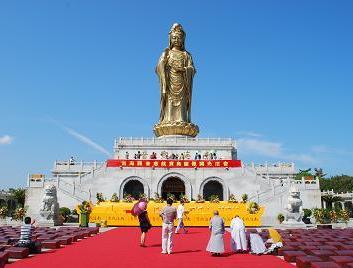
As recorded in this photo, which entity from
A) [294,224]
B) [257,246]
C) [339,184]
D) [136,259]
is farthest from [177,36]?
[136,259]

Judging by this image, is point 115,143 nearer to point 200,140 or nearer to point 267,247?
point 200,140

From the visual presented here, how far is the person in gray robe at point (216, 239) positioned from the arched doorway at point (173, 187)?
85.2 feet

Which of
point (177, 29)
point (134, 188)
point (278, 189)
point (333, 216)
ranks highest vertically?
point (177, 29)

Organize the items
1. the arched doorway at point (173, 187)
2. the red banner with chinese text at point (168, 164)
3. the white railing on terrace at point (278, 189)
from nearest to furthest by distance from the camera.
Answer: the white railing on terrace at point (278, 189)
the red banner with chinese text at point (168, 164)
the arched doorway at point (173, 187)

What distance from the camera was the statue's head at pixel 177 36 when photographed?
47750 mm

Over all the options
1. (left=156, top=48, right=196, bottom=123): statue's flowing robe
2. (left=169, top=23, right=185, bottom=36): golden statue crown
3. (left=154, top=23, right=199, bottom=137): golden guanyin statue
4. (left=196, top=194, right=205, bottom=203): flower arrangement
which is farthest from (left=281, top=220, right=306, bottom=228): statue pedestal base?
(left=169, top=23, right=185, bottom=36): golden statue crown

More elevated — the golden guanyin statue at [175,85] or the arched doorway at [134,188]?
the golden guanyin statue at [175,85]

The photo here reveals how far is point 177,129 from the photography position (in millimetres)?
44688

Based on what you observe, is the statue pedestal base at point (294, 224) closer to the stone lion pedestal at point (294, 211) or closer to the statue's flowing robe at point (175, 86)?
the stone lion pedestal at point (294, 211)

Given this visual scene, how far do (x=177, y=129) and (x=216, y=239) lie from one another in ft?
111

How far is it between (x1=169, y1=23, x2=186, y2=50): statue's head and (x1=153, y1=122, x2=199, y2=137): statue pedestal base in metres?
9.65

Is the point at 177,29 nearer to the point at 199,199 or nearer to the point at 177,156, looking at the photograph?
the point at 177,156

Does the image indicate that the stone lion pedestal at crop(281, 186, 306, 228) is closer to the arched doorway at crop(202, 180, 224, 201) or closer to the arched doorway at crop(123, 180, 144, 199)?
the arched doorway at crop(202, 180, 224, 201)

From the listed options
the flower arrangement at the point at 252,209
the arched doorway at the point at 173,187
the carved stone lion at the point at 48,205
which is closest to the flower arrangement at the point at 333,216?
the flower arrangement at the point at 252,209
